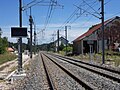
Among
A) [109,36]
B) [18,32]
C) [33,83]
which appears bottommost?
[33,83]

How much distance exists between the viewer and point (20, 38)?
70.1 feet

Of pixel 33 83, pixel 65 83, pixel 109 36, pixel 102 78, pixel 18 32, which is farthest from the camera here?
pixel 109 36

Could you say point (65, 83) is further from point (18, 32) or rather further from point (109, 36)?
point (109, 36)

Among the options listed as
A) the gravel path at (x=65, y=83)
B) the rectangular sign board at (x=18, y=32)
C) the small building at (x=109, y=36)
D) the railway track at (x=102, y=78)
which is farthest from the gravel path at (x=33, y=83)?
the small building at (x=109, y=36)

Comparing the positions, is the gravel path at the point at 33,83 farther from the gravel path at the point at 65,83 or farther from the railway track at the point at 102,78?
the railway track at the point at 102,78

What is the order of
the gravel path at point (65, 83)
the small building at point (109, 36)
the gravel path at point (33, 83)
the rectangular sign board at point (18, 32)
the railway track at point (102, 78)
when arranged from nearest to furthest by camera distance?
the gravel path at point (65, 83), the gravel path at point (33, 83), the railway track at point (102, 78), the rectangular sign board at point (18, 32), the small building at point (109, 36)

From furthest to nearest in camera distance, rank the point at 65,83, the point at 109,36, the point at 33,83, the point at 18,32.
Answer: the point at 109,36
the point at 18,32
the point at 33,83
the point at 65,83

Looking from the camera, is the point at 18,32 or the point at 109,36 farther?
the point at 109,36

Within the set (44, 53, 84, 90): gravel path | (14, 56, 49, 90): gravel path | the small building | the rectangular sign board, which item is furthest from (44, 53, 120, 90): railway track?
the small building

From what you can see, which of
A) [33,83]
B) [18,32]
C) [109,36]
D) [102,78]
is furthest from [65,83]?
[109,36]

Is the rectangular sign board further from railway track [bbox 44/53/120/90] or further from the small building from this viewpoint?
the small building

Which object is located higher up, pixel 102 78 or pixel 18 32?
pixel 18 32

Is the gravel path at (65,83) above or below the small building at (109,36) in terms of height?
below

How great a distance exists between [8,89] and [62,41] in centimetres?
14512
